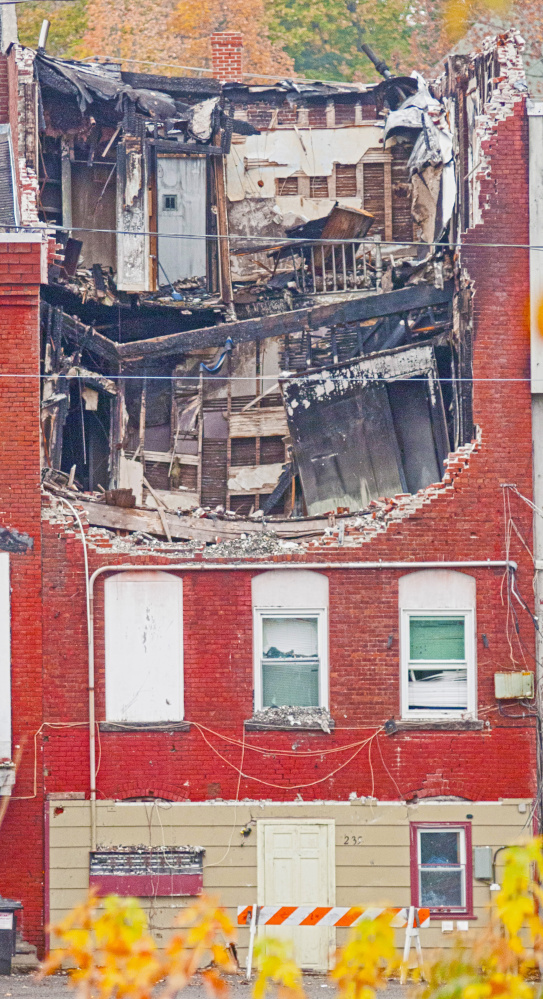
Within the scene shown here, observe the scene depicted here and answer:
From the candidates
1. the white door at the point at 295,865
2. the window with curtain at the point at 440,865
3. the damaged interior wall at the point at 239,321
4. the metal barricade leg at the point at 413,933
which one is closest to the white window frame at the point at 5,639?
the damaged interior wall at the point at 239,321

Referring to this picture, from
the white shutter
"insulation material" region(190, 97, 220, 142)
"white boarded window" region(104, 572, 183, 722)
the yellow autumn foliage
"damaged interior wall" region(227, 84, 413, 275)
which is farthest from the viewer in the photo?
"damaged interior wall" region(227, 84, 413, 275)

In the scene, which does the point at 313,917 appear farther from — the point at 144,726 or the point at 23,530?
the point at 23,530

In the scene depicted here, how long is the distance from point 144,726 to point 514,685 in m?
4.75

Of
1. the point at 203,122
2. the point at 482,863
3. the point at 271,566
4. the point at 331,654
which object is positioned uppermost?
the point at 203,122

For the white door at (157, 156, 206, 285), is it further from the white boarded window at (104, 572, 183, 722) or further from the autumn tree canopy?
the autumn tree canopy

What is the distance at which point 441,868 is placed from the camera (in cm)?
1356

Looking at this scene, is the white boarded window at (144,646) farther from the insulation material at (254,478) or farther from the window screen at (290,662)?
the insulation material at (254,478)

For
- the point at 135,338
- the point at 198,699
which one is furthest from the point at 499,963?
the point at 135,338

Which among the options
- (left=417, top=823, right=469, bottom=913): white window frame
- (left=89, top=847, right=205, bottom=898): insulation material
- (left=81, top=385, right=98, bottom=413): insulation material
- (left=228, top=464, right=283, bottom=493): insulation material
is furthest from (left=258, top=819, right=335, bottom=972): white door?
(left=81, top=385, right=98, bottom=413): insulation material

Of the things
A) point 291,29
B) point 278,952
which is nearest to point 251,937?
point 278,952

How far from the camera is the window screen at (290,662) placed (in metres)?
13.8

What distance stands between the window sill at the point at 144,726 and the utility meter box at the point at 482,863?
13.1ft

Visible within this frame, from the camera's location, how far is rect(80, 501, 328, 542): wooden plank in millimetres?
14188

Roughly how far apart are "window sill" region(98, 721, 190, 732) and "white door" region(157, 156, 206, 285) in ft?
21.0
